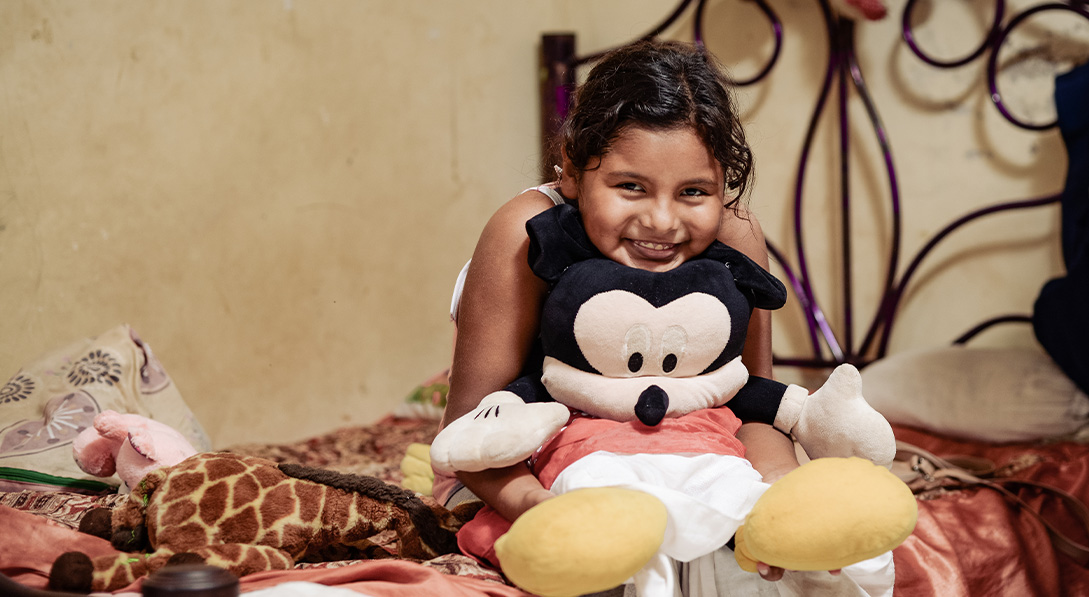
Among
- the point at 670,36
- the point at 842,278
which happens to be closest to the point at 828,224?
the point at 842,278

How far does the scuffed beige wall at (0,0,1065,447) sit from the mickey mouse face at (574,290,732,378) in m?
1.09

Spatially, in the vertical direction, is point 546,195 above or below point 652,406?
above

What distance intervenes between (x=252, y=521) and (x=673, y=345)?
0.49 m

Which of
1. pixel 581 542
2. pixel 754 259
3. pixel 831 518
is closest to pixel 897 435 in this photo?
pixel 754 259

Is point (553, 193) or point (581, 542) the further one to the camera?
point (553, 193)

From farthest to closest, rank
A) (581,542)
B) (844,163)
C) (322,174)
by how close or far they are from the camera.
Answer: (844,163), (322,174), (581,542)

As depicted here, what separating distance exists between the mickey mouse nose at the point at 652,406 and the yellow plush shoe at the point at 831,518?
16 centimetres

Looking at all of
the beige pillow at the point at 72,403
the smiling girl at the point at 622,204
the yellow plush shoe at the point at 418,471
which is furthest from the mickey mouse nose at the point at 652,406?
the beige pillow at the point at 72,403

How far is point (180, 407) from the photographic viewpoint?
1479 millimetres

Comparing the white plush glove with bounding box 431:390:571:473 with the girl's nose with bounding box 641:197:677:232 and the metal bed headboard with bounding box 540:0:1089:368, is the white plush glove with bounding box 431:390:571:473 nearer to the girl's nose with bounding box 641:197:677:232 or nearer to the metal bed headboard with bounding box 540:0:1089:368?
the girl's nose with bounding box 641:197:677:232

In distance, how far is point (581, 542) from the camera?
67cm

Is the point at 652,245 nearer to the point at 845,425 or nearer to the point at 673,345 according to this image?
the point at 673,345

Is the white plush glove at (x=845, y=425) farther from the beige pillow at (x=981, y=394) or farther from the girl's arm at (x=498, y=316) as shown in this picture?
the beige pillow at (x=981, y=394)

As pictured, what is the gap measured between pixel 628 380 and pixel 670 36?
5.75 feet
